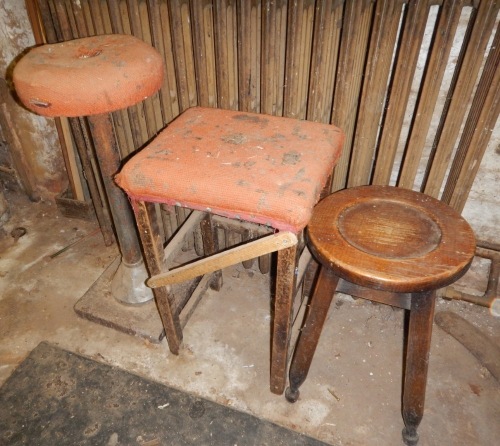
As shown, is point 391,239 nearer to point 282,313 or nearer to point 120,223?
point 282,313

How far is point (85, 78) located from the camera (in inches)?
58.2

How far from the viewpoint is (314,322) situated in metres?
1.59

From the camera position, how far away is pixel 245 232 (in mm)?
2297

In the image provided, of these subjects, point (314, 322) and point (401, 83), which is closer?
point (314, 322)

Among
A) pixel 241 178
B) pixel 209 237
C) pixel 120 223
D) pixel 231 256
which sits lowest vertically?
pixel 209 237

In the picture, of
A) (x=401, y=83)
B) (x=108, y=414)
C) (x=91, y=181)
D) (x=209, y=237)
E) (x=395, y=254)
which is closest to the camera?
(x=395, y=254)

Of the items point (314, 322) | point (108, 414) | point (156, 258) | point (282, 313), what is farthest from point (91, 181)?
point (314, 322)

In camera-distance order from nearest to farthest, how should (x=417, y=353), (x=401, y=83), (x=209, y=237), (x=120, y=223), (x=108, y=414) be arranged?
(x=417, y=353)
(x=401, y=83)
(x=108, y=414)
(x=120, y=223)
(x=209, y=237)

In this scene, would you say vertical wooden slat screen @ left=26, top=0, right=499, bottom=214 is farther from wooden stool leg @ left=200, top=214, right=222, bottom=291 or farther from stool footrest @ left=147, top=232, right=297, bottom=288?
stool footrest @ left=147, top=232, right=297, bottom=288

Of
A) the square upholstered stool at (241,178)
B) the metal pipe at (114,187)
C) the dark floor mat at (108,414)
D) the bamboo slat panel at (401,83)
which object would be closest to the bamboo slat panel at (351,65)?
the bamboo slat panel at (401,83)

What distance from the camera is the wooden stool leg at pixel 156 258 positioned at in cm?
159

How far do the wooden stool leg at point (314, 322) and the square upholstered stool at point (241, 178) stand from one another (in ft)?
0.26

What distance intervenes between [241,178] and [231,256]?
313 millimetres

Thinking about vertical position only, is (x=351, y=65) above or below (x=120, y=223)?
above
